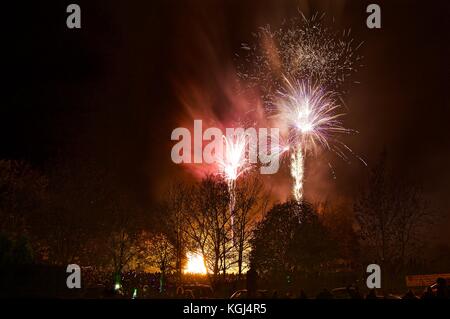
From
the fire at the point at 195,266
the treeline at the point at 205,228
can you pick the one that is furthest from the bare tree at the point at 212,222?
the fire at the point at 195,266

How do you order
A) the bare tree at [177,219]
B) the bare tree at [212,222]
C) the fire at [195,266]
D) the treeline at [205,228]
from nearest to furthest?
1. the treeline at [205,228]
2. the bare tree at [212,222]
3. the bare tree at [177,219]
4. the fire at [195,266]

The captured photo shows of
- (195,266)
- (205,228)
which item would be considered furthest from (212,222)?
(195,266)

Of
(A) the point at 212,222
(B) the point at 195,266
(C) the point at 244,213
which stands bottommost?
(B) the point at 195,266

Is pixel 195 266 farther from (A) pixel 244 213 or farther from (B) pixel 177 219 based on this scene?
(A) pixel 244 213

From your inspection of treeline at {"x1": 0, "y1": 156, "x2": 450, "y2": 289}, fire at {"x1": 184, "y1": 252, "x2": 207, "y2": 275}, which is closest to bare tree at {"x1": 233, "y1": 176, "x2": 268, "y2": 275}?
treeline at {"x1": 0, "y1": 156, "x2": 450, "y2": 289}

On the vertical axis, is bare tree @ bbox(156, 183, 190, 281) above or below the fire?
above

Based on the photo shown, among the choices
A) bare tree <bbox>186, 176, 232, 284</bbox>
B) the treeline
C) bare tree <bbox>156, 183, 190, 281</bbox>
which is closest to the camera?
the treeline

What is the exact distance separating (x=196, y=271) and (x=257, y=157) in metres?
17.7

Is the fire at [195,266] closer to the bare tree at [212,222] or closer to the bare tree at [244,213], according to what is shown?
the bare tree at [212,222]

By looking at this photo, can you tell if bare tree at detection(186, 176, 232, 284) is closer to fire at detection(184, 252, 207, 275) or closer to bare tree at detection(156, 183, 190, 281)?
bare tree at detection(156, 183, 190, 281)

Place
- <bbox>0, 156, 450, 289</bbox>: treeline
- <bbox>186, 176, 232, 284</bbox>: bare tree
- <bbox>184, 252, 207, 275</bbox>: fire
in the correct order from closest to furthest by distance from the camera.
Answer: <bbox>0, 156, 450, 289</bbox>: treeline, <bbox>186, 176, 232, 284</bbox>: bare tree, <bbox>184, 252, 207, 275</bbox>: fire

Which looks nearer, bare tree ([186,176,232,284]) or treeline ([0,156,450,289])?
treeline ([0,156,450,289])

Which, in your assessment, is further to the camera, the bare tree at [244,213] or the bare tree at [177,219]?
the bare tree at [177,219]
